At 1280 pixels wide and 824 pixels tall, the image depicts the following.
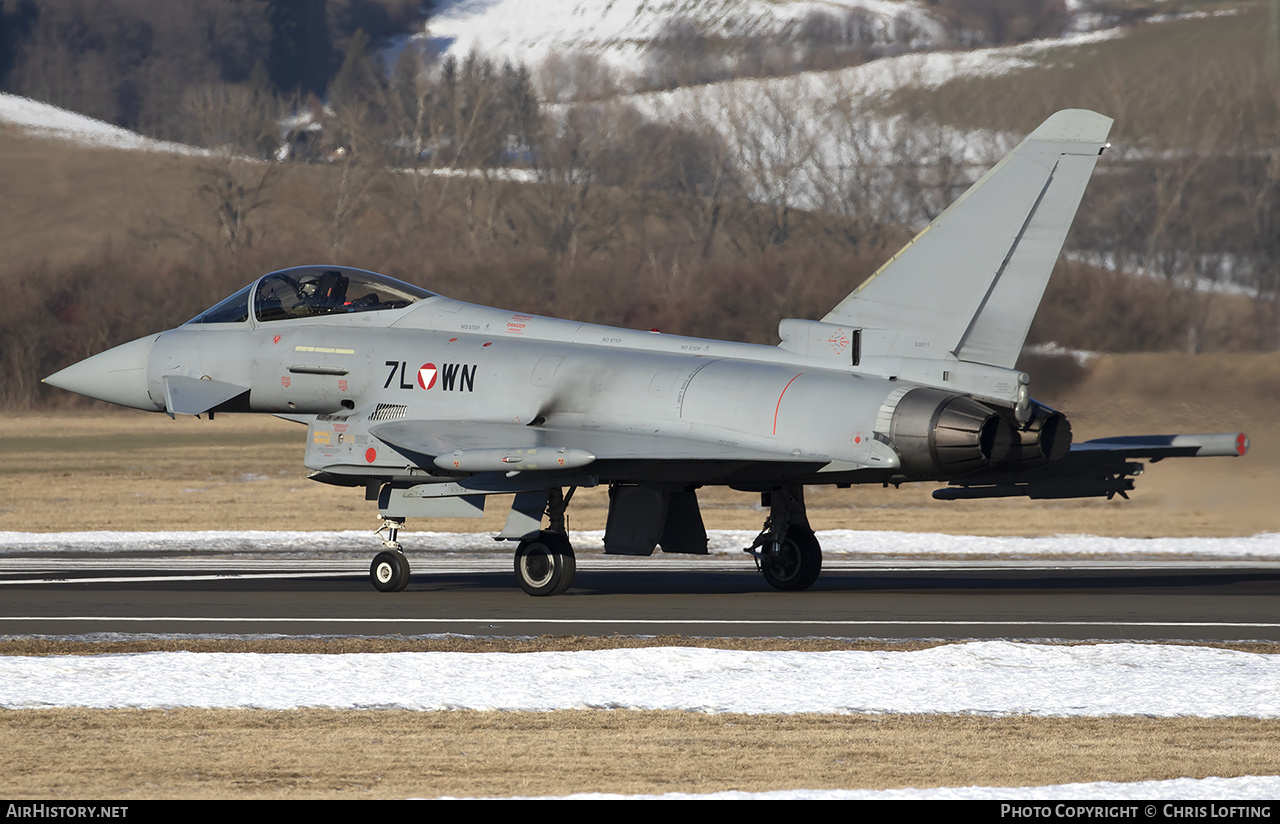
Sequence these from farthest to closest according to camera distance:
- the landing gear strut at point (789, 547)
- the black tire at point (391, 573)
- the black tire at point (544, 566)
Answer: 1. the landing gear strut at point (789, 547)
2. the black tire at point (391, 573)
3. the black tire at point (544, 566)

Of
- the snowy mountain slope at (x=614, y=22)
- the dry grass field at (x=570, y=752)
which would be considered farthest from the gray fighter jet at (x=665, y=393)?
the snowy mountain slope at (x=614, y=22)

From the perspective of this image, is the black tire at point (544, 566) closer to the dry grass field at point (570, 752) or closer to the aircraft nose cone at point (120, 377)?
the aircraft nose cone at point (120, 377)

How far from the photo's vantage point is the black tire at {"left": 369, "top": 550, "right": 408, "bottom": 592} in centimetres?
1800

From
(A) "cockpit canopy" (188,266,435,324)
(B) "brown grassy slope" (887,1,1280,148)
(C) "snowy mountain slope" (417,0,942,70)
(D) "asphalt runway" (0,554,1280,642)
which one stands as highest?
(C) "snowy mountain slope" (417,0,942,70)

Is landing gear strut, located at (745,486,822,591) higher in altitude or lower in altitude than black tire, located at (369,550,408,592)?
higher

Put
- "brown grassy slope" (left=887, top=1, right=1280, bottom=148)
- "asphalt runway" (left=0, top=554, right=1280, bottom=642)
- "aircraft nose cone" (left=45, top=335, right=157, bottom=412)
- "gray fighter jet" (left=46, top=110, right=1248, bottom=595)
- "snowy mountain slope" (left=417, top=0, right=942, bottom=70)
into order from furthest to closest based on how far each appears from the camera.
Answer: "snowy mountain slope" (left=417, top=0, right=942, bottom=70) → "brown grassy slope" (left=887, top=1, right=1280, bottom=148) → "aircraft nose cone" (left=45, top=335, right=157, bottom=412) → "gray fighter jet" (left=46, top=110, right=1248, bottom=595) → "asphalt runway" (left=0, top=554, right=1280, bottom=642)

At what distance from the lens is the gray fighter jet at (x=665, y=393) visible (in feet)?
52.1

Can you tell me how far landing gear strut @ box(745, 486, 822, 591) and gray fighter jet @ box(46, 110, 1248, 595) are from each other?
0.09 ft

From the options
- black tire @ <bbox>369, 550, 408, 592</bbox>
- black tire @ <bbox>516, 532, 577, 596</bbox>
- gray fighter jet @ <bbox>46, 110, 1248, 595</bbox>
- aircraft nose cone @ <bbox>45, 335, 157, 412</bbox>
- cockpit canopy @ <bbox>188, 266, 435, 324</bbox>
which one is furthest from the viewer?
aircraft nose cone @ <bbox>45, 335, 157, 412</bbox>

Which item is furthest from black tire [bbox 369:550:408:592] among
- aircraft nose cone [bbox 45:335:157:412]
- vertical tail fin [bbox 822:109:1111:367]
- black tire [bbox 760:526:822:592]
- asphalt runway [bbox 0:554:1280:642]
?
vertical tail fin [bbox 822:109:1111:367]

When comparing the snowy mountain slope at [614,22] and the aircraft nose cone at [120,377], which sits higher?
the snowy mountain slope at [614,22]

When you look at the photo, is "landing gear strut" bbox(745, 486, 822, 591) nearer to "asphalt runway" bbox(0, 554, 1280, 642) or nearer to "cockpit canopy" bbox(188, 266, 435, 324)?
"asphalt runway" bbox(0, 554, 1280, 642)

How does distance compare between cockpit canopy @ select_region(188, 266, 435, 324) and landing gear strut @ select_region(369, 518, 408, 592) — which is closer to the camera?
landing gear strut @ select_region(369, 518, 408, 592)

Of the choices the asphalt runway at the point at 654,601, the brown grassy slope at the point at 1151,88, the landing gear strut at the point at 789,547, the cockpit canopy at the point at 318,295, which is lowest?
the asphalt runway at the point at 654,601
